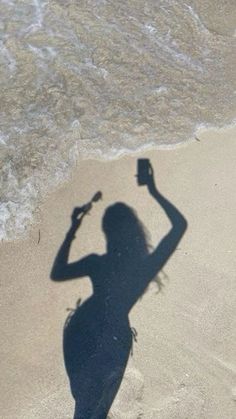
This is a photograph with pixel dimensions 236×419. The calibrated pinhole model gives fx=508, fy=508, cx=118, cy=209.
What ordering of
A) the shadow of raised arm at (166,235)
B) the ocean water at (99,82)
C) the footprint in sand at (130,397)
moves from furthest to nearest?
the ocean water at (99,82), the shadow of raised arm at (166,235), the footprint in sand at (130,397)

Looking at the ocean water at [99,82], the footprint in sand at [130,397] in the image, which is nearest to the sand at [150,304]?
the footprint in sand at [130,397]

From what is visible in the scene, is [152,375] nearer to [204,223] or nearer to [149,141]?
[204,223]

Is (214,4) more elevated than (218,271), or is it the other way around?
(214,4)

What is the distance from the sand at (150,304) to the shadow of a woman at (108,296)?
3.9 inches

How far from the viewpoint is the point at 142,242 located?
660 centimetres

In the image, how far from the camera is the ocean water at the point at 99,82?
7.62 m

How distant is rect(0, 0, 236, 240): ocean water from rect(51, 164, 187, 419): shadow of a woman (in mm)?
1033

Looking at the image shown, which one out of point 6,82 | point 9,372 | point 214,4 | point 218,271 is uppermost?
point 214,4

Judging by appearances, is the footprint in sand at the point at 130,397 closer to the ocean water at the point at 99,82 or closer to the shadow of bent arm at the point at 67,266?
the shadow of bent arm at the point at 67,266

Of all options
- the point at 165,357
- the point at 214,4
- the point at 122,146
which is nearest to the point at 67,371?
the point at 165,357

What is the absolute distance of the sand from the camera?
215 inches

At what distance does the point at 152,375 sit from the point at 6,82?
215 inches

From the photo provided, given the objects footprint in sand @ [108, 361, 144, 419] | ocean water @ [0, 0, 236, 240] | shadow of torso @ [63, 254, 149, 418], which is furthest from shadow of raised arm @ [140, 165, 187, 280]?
footprint in sand @ [108, 361, 144, 419]

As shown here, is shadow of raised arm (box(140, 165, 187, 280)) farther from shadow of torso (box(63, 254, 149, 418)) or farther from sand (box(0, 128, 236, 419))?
shadow of torso (box(63, 254, 149, 418))
